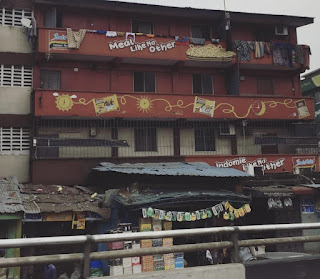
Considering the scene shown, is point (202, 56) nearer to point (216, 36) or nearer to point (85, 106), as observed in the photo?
point (216, 36)

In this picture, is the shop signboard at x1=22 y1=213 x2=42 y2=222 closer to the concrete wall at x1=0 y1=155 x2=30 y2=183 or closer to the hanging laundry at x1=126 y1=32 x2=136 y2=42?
the concrete wall at x1=0 y1=155 x2=30 y2=183

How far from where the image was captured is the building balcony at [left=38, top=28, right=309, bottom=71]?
63.4ft

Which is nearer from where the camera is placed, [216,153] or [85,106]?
[85,106]

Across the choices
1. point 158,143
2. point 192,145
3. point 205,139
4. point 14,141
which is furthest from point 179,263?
point 14,141

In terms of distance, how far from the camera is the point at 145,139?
68.2 ft

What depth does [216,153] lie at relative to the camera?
21.8 meters

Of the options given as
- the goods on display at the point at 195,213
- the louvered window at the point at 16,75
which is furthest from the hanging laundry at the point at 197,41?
the goods on display at the point at 195,213

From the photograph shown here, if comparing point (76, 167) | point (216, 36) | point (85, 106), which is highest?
point (216, 36)

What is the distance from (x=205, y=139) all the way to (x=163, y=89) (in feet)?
12.9

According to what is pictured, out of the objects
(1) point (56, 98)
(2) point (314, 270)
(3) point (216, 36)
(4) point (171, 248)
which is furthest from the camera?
(3) point (216, 36)

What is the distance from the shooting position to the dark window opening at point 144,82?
21.8 metres

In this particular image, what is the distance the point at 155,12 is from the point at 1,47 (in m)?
8.91

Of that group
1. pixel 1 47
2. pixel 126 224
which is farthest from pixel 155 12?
pixel 126 224

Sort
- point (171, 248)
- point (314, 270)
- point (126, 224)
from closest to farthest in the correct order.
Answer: point (171, 248)
point (314, 270)
point (126, 224)
